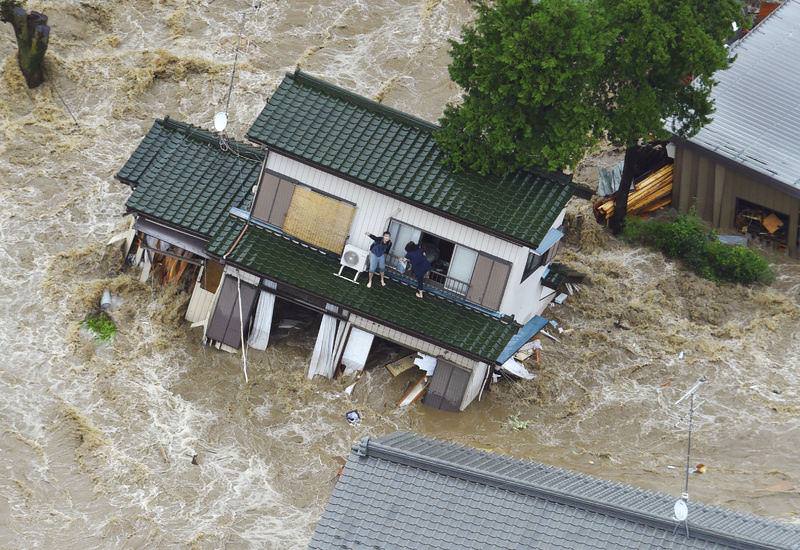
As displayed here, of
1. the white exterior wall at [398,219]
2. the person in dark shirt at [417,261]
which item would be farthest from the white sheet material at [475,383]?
the person in dark shirt at [417,261]

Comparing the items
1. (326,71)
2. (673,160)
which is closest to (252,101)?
(326,71)

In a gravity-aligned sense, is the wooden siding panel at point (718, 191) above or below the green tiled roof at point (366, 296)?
above

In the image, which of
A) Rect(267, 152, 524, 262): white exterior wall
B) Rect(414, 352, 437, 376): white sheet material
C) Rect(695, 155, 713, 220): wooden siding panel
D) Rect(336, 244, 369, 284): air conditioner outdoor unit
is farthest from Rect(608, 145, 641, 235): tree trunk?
Rect(336, 244, 369, 284): air conditioner outdoor unit

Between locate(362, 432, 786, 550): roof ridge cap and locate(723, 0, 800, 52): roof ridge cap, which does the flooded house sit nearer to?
locate(362, 432, 786, 550): roof ridge cap

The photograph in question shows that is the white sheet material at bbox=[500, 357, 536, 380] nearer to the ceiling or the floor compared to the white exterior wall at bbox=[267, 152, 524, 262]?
nearer to the floor

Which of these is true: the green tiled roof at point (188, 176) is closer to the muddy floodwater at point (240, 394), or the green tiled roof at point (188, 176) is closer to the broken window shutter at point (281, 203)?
the broken window shutter at point (281, 203)

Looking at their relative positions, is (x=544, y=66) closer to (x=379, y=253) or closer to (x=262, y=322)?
(x=379, y=253)

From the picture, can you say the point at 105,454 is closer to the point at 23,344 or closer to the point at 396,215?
the point at 23,344
